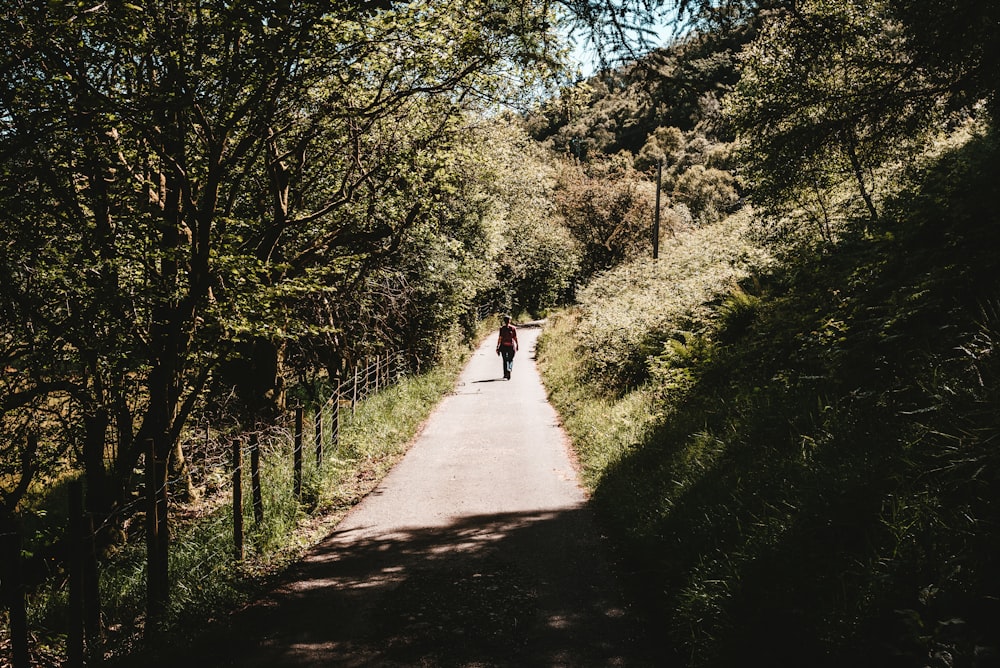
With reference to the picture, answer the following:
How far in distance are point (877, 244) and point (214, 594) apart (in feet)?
30.3

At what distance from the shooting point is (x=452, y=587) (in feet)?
18.2

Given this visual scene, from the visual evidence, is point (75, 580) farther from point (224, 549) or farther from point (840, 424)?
point (840, 424)

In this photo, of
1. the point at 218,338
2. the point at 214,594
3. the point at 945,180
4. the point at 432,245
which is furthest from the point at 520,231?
the point at 214,594

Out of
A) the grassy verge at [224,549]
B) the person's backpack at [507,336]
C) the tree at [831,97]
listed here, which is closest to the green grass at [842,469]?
the tree at [831,97]

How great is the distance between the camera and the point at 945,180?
10.1 meters

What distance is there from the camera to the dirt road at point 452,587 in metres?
4.49

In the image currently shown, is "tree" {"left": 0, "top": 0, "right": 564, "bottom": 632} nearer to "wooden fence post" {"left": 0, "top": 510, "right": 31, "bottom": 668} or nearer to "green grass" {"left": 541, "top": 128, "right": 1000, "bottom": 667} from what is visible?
"wooden fence post" {"left": 0, "top": 510, "right": 31, "bottom": 668}

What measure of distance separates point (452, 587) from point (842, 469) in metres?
3.54

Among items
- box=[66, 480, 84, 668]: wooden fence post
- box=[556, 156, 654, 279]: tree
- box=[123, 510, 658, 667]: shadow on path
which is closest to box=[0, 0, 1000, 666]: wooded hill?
box=[66, 480, 84, 668]: wooden fence post

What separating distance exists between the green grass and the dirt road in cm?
53

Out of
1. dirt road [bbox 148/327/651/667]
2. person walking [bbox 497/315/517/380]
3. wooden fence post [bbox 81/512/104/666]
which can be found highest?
person walking [bbox 497/315/517/380]

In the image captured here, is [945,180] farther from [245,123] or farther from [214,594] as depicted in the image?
[214,594]

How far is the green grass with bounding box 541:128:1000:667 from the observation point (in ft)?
10.9

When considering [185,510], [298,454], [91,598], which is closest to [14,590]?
[91,598]
